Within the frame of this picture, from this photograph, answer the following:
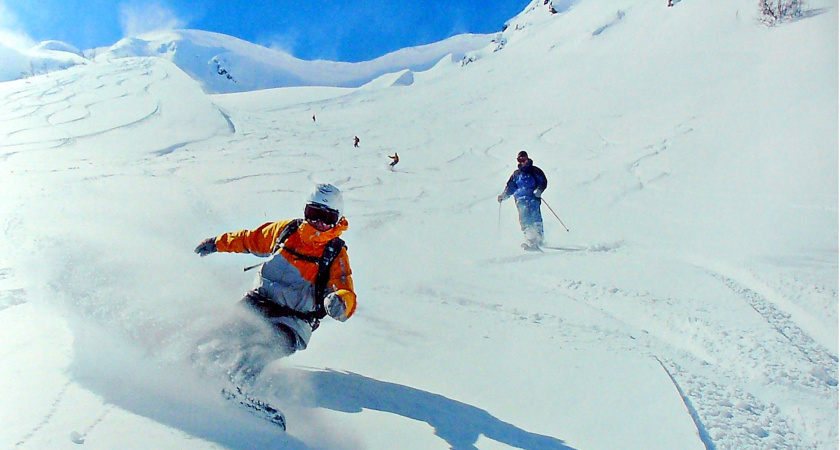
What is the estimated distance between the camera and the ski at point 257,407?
2547 millimetres

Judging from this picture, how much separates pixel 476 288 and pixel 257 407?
11.3 feet

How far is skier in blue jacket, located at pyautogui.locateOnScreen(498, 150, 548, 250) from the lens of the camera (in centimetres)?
763

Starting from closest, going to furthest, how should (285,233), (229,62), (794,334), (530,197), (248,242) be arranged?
(285,233) < (248,242) < (794,334) < (530,197) < (229,62)

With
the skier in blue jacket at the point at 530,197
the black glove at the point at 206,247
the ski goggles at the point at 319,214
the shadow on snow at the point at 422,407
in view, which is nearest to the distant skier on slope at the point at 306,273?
the ski goggles at the point at 319,214

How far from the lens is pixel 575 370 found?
3.62 metres

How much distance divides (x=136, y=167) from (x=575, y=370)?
1227cm

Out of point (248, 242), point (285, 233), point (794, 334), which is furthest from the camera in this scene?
point (794, 334)

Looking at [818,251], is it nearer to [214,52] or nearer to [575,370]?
[575,370]

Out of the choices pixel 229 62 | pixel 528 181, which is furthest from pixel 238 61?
pixel 528 181

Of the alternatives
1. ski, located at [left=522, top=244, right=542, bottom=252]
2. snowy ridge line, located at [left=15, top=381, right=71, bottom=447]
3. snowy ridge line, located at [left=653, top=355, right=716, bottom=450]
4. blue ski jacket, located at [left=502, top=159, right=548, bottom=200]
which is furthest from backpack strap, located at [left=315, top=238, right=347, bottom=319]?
blue ski jacket, located at [left=502, top=159, right=548, bottom=200]

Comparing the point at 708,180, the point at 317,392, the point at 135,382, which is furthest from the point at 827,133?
the point at 135,382

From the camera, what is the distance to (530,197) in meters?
7.66

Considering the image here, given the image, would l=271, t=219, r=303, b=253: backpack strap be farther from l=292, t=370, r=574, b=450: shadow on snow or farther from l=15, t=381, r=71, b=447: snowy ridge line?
l=15, t=381, r=71, b=447: snowy ridge line

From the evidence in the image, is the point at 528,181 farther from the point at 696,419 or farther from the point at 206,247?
the point at 206,247
